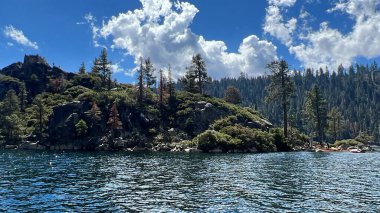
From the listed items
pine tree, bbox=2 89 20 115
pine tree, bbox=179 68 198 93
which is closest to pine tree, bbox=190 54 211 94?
pine tree, bbox=179 68 198 93

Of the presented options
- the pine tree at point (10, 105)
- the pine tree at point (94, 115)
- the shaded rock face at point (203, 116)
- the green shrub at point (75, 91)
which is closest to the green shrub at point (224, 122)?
the shaded rock face at point (203, 116)

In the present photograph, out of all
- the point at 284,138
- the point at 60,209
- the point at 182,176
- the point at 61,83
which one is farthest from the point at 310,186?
the point at 61,83

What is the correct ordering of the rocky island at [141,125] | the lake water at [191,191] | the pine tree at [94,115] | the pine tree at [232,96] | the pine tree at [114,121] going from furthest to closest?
the pine tree at [232,96] → the pine tree at [94,115] → the pine tree at [114,121] → the rocky island at [141,125] → the lake water at [191,191]

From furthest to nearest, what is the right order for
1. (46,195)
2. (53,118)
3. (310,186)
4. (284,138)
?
(53,118) → (284,138) → (310,186) → (46,195)

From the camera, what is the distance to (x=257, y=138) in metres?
85.9

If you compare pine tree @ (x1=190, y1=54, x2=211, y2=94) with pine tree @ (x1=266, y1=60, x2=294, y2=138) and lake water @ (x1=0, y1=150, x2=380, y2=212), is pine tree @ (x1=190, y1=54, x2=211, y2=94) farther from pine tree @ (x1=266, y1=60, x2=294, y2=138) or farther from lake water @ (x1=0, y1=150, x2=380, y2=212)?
lake water @ (x1=0, y1=150, x2=380, y2=212)

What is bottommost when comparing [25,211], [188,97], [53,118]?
[25,211]

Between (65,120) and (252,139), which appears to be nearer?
(252,139)

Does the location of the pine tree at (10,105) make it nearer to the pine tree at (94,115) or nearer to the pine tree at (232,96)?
the pine tree at (94,115)

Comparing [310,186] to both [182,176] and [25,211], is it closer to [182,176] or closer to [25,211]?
[182,176]

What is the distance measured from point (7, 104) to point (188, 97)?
214 feet

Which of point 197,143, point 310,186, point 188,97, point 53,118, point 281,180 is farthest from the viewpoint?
point 188,97

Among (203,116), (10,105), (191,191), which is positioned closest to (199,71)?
(203,116)

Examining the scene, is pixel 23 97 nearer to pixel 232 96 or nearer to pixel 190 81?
pixel 190 81
